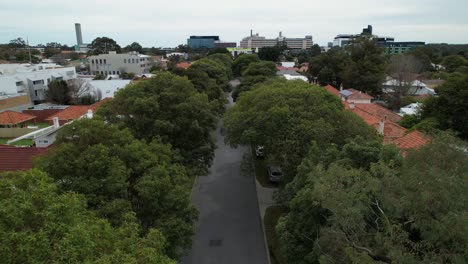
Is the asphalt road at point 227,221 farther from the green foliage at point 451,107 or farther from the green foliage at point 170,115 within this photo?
the green foliage at point 451,107

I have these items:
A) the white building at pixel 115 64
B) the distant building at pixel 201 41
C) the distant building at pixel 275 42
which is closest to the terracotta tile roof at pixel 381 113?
the white building at pixel 115 64

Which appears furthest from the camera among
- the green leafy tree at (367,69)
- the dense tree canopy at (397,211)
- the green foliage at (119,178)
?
the green leafy tree at (367,69)

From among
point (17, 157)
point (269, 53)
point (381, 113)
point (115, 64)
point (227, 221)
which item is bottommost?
point (227, 221)

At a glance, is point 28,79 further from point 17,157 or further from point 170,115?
point 170,115

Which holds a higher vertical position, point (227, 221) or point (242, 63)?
point (242, 63)

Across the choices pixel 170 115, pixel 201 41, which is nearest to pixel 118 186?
pixel 170 115

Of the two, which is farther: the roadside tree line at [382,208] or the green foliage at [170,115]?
the green foliage at [170,115]

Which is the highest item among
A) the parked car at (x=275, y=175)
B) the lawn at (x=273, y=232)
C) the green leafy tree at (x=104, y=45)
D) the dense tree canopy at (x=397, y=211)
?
the green leafy tree at (x=104, y=45)

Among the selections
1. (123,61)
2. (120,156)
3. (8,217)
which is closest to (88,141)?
(120,156)
